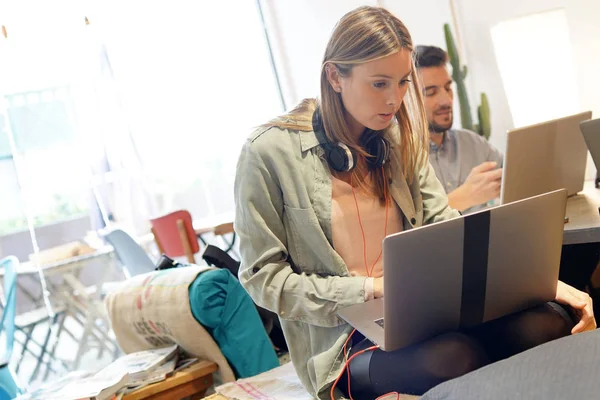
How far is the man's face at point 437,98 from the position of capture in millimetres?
2500

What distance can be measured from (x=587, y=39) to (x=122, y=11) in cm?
258

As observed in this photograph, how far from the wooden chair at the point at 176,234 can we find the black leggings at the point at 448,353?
2.06m

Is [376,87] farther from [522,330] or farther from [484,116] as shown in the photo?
[484,116]

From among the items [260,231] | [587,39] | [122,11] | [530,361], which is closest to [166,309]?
[260,231]

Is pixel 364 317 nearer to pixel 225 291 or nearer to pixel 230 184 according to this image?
pixel 225 291

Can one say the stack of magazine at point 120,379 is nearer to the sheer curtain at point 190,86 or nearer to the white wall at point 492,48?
the white wall at point 492,48

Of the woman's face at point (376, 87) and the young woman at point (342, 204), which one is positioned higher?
the woman's face at point (376, 87)

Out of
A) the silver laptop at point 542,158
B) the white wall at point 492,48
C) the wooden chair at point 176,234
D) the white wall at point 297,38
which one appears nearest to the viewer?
the silver laptop at point 542,158

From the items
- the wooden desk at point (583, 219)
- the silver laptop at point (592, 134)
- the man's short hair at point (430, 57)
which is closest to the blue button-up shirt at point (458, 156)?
the man's short hair at point (430, 57)

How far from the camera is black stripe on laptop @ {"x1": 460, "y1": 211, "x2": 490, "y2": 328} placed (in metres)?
1.08

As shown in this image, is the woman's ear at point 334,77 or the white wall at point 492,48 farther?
the white wall at point 492,48

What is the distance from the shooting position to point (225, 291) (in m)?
1.95

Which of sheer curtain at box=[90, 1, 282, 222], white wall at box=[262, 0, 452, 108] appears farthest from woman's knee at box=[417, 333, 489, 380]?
sheer curtain at box=[90, 1, 282, 222]

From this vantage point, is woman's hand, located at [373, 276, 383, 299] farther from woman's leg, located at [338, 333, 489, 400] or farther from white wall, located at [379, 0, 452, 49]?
white wall, located at [379, 0, 452, 49]
